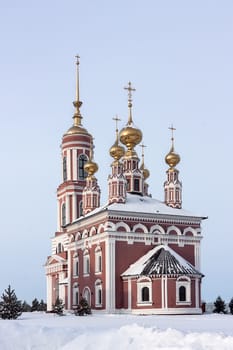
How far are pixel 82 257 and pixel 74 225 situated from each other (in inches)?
96.1

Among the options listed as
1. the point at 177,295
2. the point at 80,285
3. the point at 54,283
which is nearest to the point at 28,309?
the point at 54,283

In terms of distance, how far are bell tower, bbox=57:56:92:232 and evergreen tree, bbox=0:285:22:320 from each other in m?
17.6

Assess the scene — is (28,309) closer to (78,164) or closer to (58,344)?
(78,164)

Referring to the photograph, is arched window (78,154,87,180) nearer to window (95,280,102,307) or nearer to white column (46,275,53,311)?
white column (46,275,53,311)

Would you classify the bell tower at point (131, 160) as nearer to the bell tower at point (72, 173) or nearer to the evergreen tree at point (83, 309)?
the bell tower at point (72, 173)

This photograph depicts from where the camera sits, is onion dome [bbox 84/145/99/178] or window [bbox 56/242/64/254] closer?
onion dome [bbox 84/145/99/178]

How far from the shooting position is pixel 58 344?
631 inches

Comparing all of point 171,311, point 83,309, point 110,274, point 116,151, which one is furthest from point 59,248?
point 171,311

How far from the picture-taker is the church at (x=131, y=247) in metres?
34.1

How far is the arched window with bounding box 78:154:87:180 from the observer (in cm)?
4875

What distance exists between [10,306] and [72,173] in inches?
795

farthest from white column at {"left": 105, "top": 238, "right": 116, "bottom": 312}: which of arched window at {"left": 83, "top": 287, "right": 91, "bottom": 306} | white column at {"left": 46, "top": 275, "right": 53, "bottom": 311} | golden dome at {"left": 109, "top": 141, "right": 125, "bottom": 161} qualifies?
white column at {"left": 46, "top": 275, "right": 53, "bottom": 311}

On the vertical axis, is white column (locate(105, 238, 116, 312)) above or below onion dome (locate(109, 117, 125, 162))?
→ below

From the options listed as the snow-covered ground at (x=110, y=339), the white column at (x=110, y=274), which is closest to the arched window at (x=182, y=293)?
the white column at (x=110, y=274)
